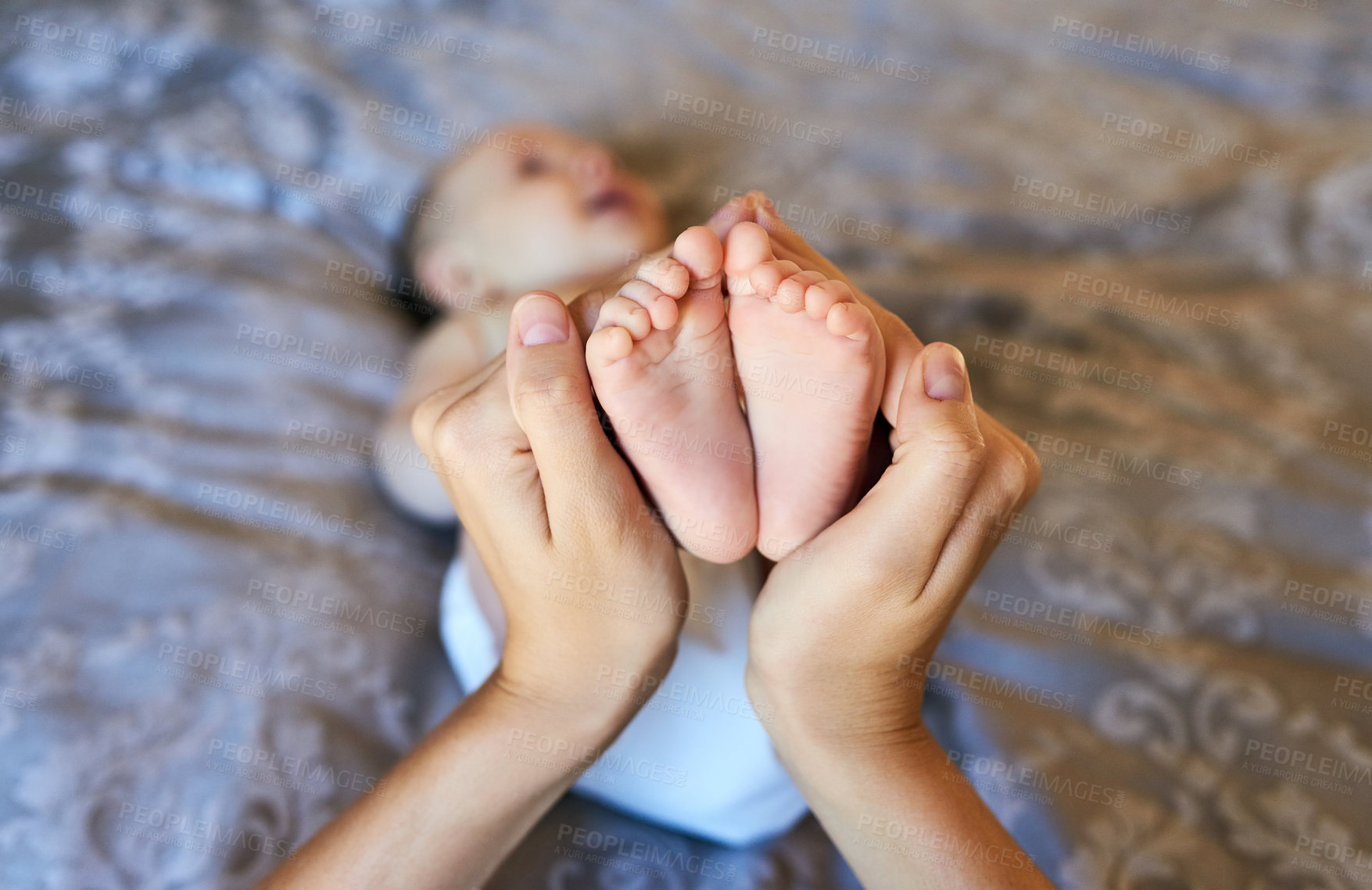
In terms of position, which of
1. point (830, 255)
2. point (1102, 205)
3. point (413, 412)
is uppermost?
point (1102, 205)

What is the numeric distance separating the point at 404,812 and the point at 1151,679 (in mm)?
647

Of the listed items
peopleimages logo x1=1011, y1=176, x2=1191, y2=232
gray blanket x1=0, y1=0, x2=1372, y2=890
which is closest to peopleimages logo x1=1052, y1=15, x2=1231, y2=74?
gray blanket x1=0, y1=0, x2=1372, y2=890

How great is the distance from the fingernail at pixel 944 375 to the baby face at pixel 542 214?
74cm

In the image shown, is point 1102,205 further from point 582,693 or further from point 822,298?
point 582,693

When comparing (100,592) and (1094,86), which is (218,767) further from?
(1094,86)

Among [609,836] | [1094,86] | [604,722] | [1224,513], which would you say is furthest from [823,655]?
[1094,86]

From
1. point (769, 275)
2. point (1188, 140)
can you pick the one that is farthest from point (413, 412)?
point (1188, 140)

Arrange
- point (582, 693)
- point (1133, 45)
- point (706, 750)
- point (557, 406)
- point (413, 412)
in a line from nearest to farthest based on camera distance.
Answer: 1. point (557, 406)
2. point (582, 693)
3. point (706, 750)
4. point (413, 412)
5. point (1133, 45)

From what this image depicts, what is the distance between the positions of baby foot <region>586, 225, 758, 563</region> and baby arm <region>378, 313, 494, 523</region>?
0.37m

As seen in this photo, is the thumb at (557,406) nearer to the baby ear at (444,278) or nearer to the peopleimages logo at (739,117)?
the baby ear at (444,278)

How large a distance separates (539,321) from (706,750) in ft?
1.34

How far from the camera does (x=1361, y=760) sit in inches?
30.5

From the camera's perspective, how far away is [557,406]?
0.55m

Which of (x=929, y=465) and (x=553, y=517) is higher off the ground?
(x=929, y=465)
